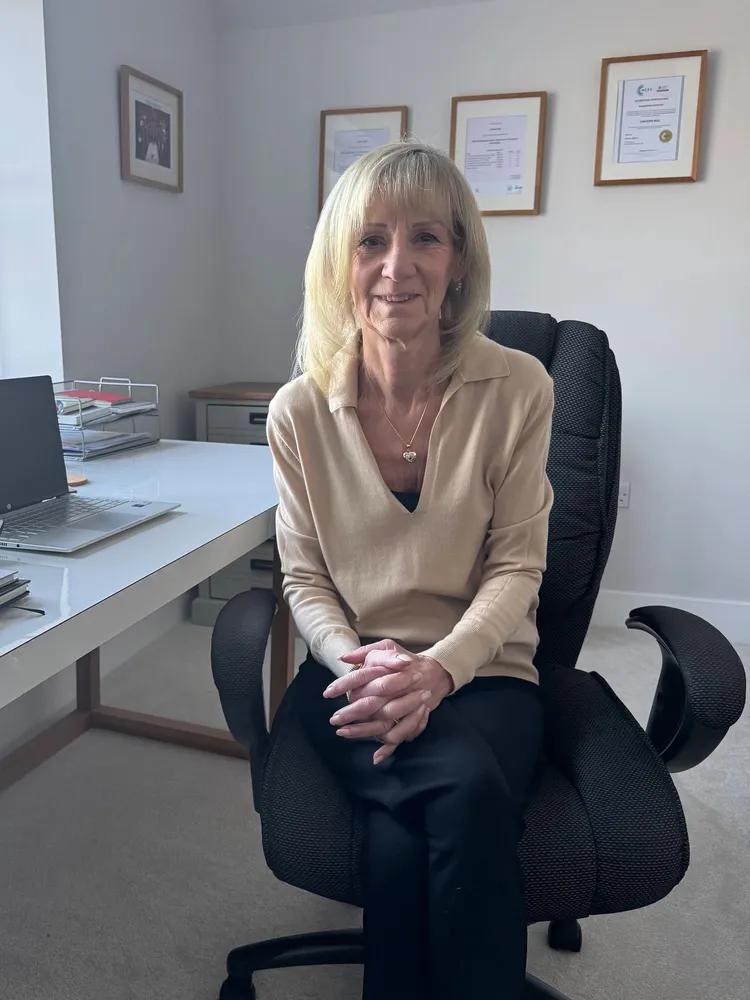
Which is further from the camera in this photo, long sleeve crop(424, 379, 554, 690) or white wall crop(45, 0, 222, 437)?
white wall crop(45, 0, 222, 437)

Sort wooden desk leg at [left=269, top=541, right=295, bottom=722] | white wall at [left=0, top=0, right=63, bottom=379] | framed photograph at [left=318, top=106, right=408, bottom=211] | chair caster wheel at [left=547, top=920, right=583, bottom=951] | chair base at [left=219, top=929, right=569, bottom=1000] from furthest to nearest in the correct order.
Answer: framed photograph at [left=318, top=106, right=408, bottom=211], white wall at [left=0, top=0, right=63, bottom=379], wooden desk leg at [left=269, top=541, right=295, bottom=722], chair caster wheel at [left=547, top=920, right=583, bottom=951], chair base at [left=219, top=929, right=569, bottom=1000]

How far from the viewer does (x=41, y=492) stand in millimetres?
1305

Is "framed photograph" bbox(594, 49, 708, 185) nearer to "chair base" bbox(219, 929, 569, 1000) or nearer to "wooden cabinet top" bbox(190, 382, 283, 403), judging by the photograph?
"wooden cabinet top" bbox(190, 382, 283, 403)

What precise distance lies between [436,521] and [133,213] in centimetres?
167

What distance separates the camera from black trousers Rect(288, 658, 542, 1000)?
2.79 feet

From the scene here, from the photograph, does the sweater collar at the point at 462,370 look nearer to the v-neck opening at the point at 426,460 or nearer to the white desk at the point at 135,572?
the v-neck opening at the point at 426,460

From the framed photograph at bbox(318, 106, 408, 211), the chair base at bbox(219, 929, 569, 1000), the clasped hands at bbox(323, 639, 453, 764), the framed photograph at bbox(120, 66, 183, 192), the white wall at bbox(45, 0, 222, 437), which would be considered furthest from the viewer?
the framed photograph at bbox(318, 106, 408, 211)

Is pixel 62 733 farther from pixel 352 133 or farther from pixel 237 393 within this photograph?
pixel 352 133

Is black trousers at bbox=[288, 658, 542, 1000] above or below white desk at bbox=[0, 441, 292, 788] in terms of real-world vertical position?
below

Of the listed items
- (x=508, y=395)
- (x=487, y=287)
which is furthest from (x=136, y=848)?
(x=487, y=287)

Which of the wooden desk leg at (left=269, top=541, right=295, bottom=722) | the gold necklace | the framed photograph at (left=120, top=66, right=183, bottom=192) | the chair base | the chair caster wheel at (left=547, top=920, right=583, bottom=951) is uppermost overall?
the framed photograph at (left=120, top=66, right=183, bottom=192)

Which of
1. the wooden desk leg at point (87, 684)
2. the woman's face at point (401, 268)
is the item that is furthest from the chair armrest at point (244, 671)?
the wooden desk leg at point (87, 684)

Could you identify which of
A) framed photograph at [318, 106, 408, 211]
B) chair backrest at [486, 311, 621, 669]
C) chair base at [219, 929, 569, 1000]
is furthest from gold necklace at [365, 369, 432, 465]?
framed photograph at [318, 106, 408, 211]

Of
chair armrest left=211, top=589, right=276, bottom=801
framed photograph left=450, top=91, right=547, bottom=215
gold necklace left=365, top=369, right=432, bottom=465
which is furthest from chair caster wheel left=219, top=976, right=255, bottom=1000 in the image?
framed photograph left=450, top=91, right=547, bottom=215
